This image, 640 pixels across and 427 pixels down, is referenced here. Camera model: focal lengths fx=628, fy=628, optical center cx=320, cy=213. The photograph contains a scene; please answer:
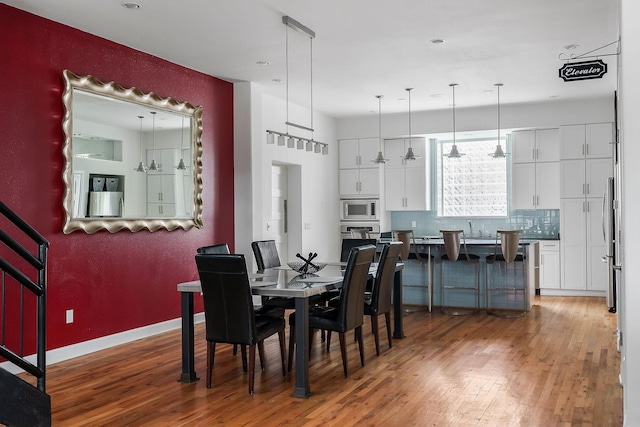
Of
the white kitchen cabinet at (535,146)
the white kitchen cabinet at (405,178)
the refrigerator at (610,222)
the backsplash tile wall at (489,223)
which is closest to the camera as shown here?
the refrigerator at (610,222)

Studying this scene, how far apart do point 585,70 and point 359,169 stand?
19.7 ft

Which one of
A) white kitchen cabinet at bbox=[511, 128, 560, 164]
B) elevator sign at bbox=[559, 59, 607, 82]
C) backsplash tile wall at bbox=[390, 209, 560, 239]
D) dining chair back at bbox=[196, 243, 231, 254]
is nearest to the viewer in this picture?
elevator sign at bbox=[559, 59, 607, 82]

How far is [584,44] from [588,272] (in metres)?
4.10

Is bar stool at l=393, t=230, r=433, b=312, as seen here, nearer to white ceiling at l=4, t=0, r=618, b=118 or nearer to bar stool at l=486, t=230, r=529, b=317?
bar stool at l=486, t=230, r=529, b=317

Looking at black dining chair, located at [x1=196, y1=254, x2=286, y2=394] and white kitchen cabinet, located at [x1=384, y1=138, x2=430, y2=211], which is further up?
white kitchen cabinet, located at [x1=384, y1=138, x2=430, y2=211]

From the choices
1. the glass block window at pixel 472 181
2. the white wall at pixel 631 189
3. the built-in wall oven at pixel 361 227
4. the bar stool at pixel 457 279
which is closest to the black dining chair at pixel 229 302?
the white wall at pixel 631 189

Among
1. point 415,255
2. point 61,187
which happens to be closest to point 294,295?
point 61,187

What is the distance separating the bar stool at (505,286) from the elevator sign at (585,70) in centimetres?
312

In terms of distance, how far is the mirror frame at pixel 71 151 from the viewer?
526 cm

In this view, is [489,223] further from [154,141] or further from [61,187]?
[61,187]

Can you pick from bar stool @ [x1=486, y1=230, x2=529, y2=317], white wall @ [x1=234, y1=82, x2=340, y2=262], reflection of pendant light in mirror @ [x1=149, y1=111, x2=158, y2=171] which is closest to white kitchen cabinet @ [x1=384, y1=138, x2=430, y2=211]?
white wall @ [x1=234, y1=82, x2=340, y2=262]

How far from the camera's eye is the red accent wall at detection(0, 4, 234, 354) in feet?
16.0

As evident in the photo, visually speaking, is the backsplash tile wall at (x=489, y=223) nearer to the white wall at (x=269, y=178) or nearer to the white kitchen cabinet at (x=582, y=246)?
the white kitchen cabinet at (x=582, y=246)

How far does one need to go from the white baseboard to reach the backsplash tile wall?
16.4 ft
